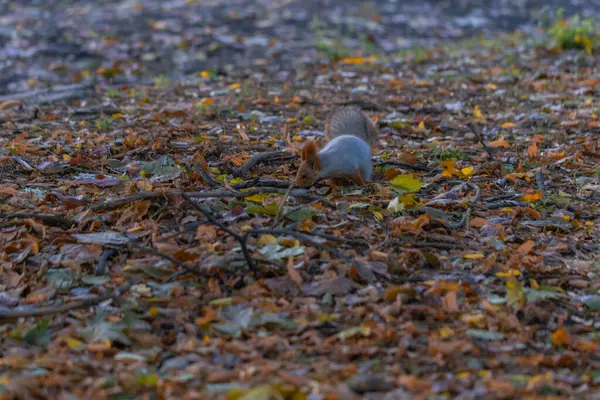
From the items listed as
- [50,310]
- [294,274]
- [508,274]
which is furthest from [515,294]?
[50,310]

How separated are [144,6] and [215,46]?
2.99 m

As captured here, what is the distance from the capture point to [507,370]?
8.98ft

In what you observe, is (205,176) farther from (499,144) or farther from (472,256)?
(499,144)

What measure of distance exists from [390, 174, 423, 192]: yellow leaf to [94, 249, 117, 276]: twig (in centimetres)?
154

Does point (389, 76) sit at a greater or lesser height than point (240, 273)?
lesser

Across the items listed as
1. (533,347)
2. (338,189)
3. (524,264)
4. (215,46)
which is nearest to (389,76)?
(215,46)

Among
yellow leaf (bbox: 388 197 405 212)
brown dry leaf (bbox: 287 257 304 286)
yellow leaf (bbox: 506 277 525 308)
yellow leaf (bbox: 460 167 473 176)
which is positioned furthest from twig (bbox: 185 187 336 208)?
yellow leaf (bbox: 460 167 473 176)

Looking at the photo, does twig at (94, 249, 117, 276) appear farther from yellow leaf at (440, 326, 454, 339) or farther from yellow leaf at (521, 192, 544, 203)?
yellow leaf at (521, 192, 544, 203)

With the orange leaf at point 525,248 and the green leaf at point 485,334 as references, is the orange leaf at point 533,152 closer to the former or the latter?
the orange leaf at point 525,248

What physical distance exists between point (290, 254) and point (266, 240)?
0.15 metres

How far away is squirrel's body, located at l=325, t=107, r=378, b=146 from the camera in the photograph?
466 centimetres

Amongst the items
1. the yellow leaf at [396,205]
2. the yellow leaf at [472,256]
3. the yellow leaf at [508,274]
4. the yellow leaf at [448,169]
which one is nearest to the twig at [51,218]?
the yellow leaf at [396,205]

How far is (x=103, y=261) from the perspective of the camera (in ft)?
11.1

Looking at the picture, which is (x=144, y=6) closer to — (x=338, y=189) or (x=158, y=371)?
(x=338, y=189)
